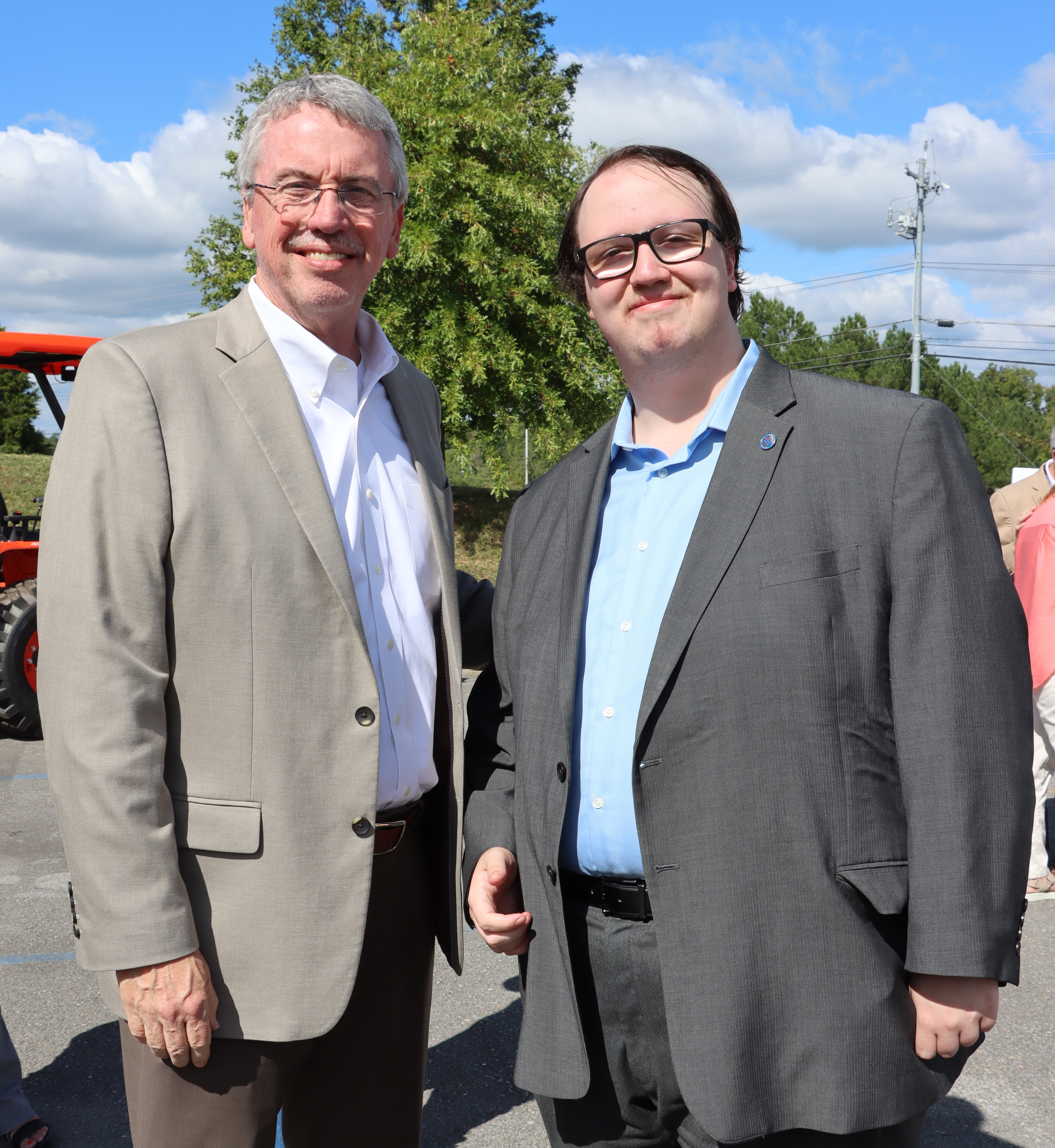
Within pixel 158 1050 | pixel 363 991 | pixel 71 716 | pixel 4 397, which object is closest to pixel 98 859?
pixel 71 716

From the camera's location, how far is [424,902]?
2332 mm

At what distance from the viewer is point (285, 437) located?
2.04m

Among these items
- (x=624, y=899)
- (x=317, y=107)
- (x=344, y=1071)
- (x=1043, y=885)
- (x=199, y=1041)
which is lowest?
(x=1043, y=885)

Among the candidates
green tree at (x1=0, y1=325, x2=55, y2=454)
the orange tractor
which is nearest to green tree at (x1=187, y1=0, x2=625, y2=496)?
the orange tractor

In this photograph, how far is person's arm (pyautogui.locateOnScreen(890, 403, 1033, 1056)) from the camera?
1.66m

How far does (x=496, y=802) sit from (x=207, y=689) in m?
0.67

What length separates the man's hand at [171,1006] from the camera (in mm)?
1832

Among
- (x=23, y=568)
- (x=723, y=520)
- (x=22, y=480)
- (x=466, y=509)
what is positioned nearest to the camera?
(x=723, y=520)

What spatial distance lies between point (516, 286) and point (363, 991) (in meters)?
13.9

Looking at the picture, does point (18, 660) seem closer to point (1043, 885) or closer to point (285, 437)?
point (285, 437)

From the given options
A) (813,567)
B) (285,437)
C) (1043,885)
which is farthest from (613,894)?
(1043,885)

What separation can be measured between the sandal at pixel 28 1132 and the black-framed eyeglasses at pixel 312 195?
273 centimetres

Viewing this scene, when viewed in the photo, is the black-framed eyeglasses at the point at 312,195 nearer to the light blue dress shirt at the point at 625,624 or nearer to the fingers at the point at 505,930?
the light blue dress shirt at the point at 625,624

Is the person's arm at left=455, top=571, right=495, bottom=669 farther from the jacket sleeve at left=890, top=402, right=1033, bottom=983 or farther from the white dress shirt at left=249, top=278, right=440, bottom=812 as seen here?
the jacket sleeve at left=890, top=402, right=1033, bottom=983
